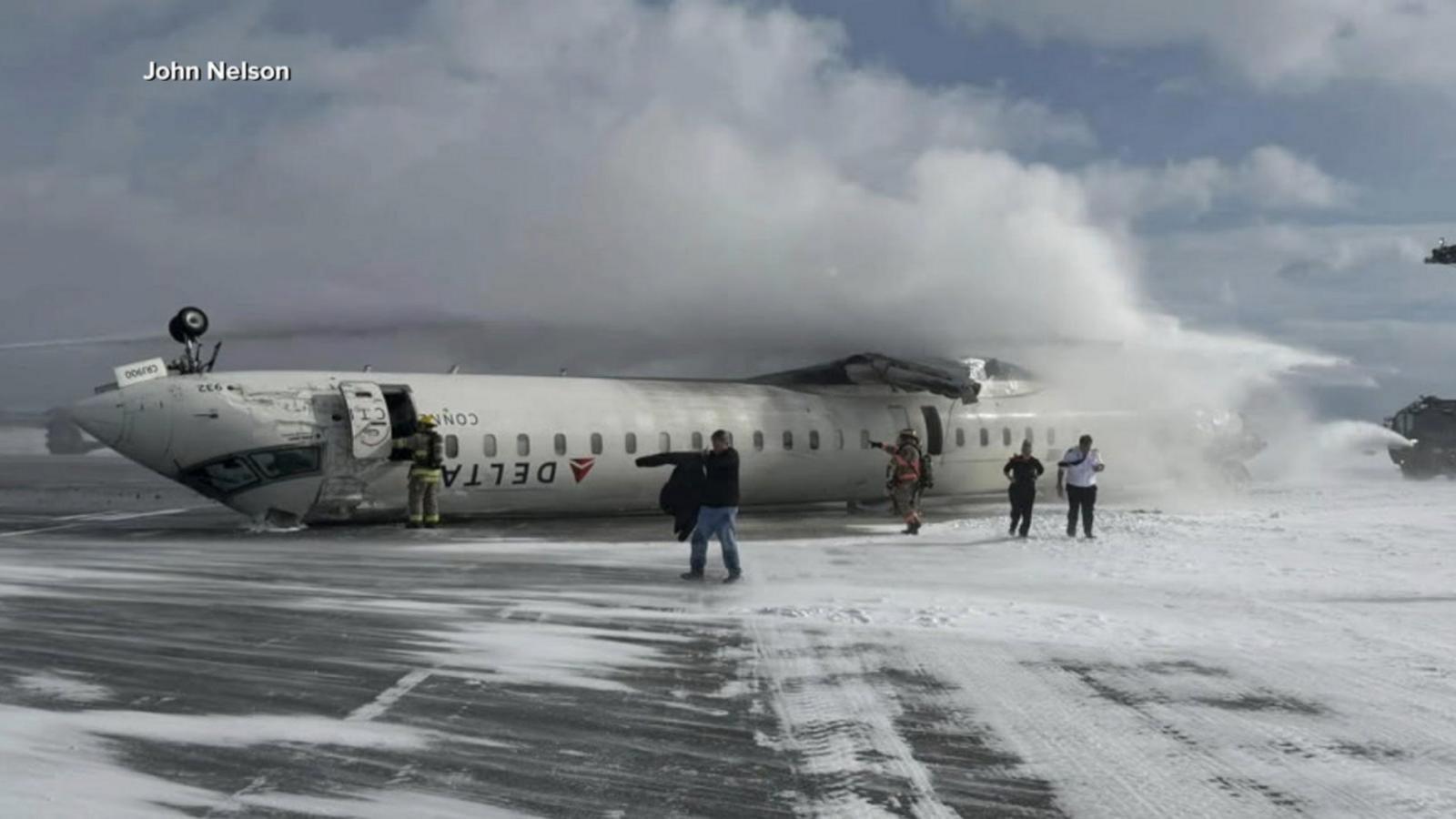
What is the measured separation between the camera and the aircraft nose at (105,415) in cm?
2042

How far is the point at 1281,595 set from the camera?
42.1 feet

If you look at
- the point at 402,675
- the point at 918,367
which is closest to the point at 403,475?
the point at 918,367

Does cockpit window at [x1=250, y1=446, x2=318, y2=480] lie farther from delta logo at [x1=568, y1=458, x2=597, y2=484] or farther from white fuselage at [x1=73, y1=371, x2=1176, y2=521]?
delta logo at [x1=568, y1=458, x2=597, y2=484]

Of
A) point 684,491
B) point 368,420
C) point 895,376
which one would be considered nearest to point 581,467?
point 368,420

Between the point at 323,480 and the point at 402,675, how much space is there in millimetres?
13987

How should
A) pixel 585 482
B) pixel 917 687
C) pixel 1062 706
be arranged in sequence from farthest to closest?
pixel 585 482, pixel 917 687, pixel 1062 706

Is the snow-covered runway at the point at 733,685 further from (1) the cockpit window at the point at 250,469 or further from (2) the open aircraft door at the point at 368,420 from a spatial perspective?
(2) the open aircraft door at the point at 368,420

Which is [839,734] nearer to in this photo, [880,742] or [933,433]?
[880,742]

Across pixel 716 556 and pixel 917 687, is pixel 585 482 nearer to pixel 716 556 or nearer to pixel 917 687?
pixel 716 556

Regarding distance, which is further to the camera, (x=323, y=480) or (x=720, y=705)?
(x=323, y=480)

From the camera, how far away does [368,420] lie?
2180cm

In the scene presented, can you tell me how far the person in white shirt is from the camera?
1961cm

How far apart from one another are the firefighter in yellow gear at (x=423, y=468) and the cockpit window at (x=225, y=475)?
2.63 metres

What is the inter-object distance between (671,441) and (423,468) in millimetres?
5474
